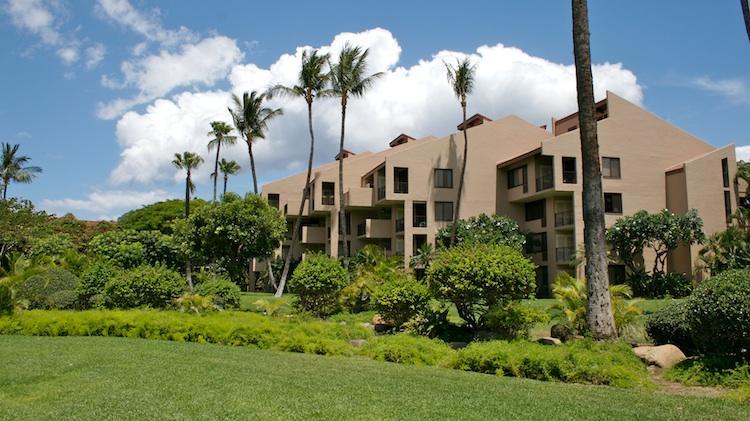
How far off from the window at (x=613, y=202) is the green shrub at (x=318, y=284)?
19574 millimetres

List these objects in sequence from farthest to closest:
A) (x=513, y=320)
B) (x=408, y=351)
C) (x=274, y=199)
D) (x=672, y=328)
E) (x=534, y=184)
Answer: (x=274, y=199), (x=534, y=184), (x=513, y=320), (x=672, y=328), (x=408, y=351)

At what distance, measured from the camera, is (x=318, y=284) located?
793 inches

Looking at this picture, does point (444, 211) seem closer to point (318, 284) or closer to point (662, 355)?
point (318, 284)

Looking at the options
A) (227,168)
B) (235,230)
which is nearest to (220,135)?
(227,168)

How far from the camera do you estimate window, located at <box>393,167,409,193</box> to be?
3819 cm

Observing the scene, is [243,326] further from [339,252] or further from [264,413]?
[339,252]

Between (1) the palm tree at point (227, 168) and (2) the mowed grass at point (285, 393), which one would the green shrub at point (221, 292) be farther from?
(1) the palm tree at point (227, 168)

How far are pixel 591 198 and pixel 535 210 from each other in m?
25.3

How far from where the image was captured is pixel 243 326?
14.4 m

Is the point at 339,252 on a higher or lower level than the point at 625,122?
lower

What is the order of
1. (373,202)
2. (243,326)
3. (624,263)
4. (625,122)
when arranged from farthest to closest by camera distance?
(373,202)
(625,122)
(624,263)
(243,326)

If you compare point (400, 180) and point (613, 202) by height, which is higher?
point (400, 180)

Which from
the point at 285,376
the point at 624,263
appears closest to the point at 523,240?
the point at 624,263

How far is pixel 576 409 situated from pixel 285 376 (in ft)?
13.9
